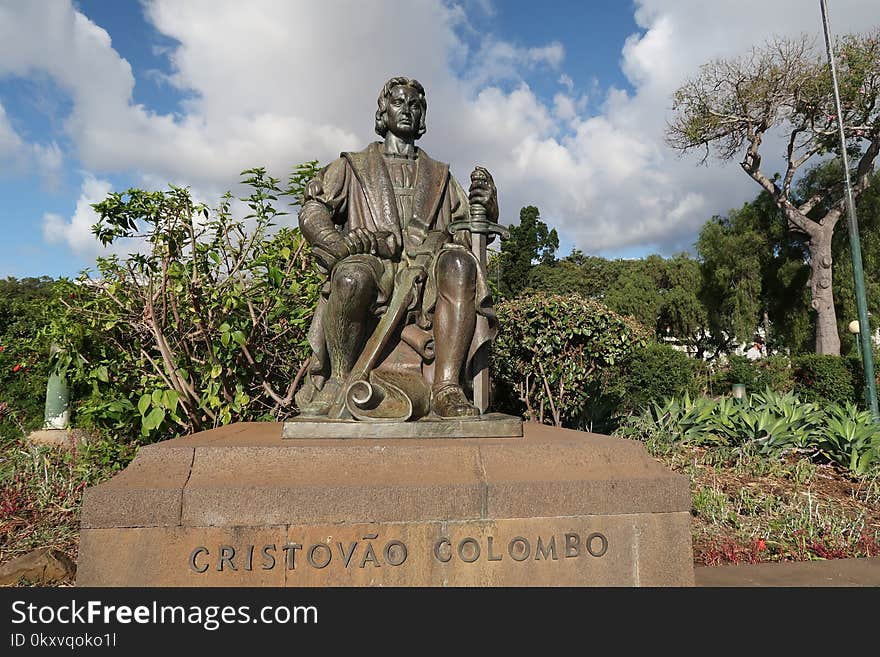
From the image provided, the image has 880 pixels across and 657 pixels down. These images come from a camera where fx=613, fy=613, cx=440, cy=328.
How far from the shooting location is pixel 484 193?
408cm

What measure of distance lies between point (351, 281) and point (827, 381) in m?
13.0

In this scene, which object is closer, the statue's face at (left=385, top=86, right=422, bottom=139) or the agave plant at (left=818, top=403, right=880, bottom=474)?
the statue's face at (left=385, top=86, right=422, bottom=139)

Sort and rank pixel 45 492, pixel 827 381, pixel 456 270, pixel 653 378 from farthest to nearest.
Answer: pixel 827 381 < pixel 653 378 < pixel 45 492 < pixel 456 270

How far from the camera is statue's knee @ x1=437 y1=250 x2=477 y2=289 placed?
12.1ft

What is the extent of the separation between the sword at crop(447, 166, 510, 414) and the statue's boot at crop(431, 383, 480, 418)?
0.77ft

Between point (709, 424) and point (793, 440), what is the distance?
36.2 inches

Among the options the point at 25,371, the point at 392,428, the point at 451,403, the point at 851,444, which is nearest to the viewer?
the point at 392,428

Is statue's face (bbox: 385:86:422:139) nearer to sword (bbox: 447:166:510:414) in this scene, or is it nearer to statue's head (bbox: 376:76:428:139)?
statue's head (bbox: 376:76:428:139)

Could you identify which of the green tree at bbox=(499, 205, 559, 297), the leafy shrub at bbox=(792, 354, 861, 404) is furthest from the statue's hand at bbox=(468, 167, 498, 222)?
the green tree at bbox=(499, 205, 559, 297)

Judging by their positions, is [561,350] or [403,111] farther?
[561,350]

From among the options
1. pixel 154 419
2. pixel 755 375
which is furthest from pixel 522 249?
pixel 154 419

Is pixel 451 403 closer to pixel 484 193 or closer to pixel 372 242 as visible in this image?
pixel 372 242
